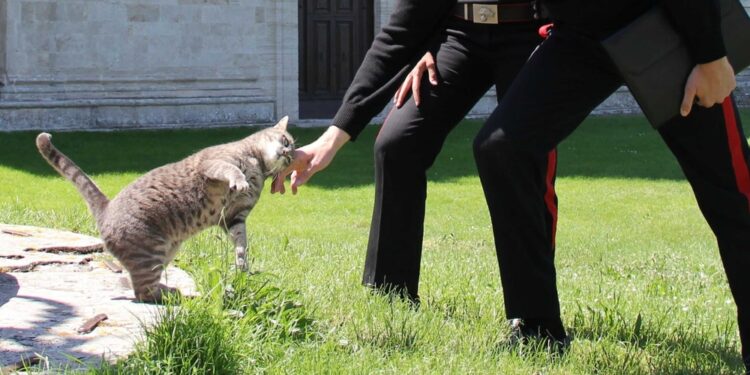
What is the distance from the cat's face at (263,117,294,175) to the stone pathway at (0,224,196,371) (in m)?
0.68

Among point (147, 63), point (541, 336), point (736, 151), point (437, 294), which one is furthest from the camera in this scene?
point (147, 63)

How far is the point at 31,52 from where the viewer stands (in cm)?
1766

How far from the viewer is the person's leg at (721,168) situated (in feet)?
15.0

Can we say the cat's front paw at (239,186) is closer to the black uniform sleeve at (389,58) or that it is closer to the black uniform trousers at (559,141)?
the black uniform sleeve at (389,58)

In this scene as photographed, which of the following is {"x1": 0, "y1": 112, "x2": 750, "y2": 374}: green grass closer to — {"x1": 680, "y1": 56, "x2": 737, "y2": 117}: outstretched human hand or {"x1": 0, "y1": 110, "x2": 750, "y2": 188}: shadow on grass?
{"x1": 0, "y1": 110, "x2": 750, "y2": 188}: shadow on grass

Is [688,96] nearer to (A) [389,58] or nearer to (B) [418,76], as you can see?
(B) [418,76]

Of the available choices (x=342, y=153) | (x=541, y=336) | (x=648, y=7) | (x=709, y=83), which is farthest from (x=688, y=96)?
(x=342, y=153)

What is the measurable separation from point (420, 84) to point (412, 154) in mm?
314

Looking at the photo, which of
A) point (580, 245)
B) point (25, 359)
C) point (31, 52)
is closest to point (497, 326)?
point (25, 359)

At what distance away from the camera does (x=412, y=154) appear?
548cm

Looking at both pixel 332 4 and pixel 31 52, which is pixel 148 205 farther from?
pixel 332 4

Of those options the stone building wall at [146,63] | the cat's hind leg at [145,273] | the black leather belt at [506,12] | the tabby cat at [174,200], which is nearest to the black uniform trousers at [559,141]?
the black leather belt at [506,12]

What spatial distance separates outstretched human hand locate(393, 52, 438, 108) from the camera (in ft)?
17.8

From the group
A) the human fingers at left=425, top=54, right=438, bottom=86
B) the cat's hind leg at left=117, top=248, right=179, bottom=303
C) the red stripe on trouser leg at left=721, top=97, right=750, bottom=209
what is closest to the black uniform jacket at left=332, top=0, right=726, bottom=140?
the human fingers at left=425, top=54, right=438, bottom=86
